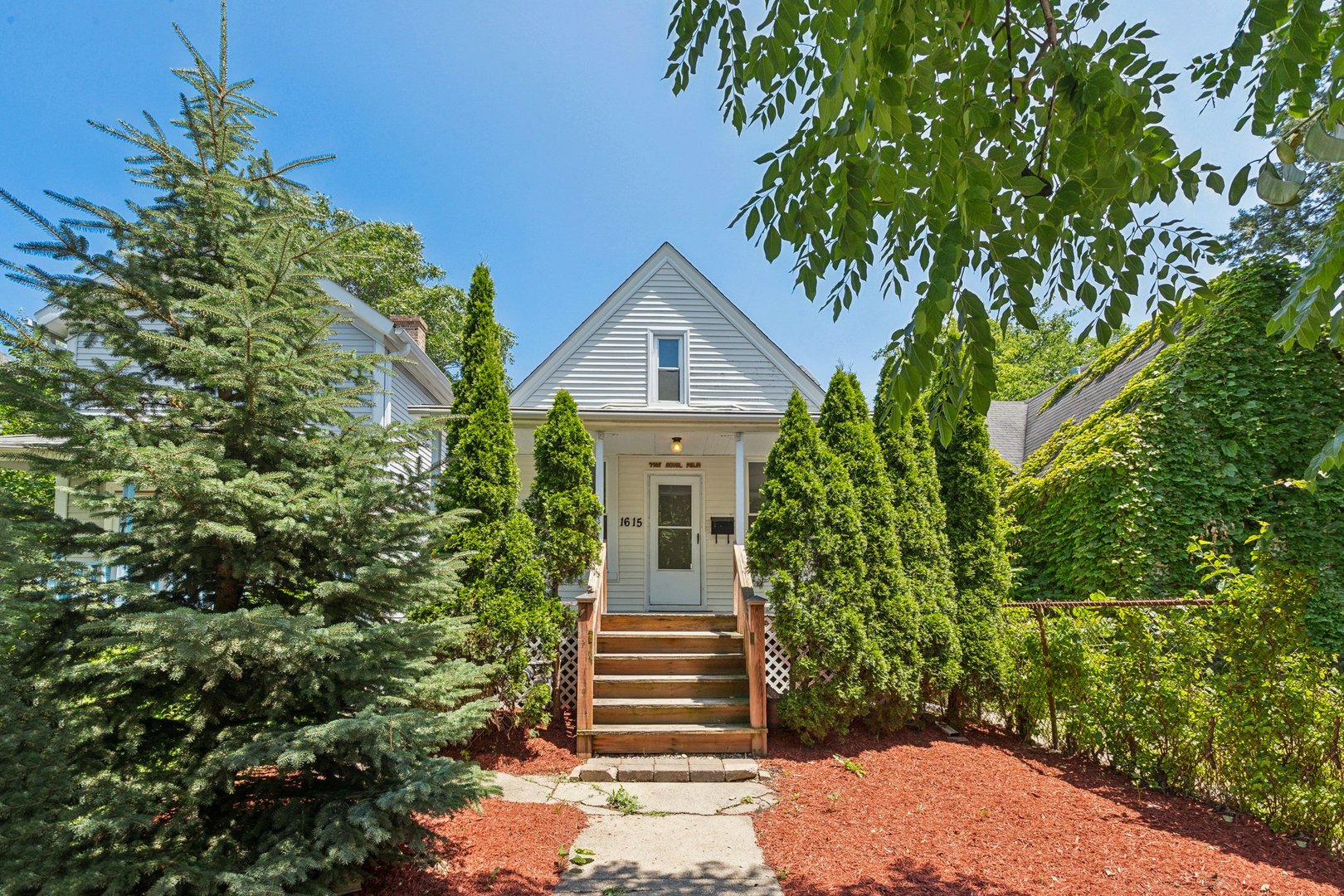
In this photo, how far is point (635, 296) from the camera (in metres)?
10.9

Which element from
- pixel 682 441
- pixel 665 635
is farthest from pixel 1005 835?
pixel 682 441

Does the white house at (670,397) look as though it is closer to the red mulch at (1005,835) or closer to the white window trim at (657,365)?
the white window trim at (657,365)

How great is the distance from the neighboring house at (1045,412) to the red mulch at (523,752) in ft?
22.9

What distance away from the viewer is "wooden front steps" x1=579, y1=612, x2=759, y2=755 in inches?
235

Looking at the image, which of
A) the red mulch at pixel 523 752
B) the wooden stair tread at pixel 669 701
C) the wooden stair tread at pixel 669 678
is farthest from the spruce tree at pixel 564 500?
the red mulch at pixel 523 752

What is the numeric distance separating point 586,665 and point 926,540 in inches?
141

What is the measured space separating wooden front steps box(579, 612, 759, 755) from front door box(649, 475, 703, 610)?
10.4 feet

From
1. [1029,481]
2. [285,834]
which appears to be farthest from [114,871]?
[1029,481]

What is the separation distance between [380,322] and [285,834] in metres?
8.75

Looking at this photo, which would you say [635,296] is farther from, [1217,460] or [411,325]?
[1217,460]

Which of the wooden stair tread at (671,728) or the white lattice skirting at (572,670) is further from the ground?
the white lattice skirting at (572,670)

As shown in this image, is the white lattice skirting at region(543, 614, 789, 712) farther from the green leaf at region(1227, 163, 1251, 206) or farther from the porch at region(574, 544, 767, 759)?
the green leaf at region(1227, 163, 1251, 206)

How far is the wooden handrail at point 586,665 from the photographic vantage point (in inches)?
233

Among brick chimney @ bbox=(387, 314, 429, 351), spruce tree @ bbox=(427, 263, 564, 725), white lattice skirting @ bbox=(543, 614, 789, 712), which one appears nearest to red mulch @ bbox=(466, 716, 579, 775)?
spruce tree @ bbox=(427, 263, 564, 725)
